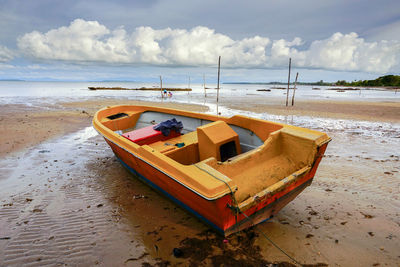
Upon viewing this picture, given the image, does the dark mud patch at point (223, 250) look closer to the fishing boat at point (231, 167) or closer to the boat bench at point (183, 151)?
the fishing boat at point (231, 167)

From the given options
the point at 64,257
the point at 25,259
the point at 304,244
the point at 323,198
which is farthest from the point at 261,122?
the point at 25,259

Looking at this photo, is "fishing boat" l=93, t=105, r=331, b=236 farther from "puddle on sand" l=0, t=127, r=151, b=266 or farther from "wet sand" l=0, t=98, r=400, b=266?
"puddle on sand" l=0, t=127, r=151, b=266

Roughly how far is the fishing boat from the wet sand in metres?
0.39

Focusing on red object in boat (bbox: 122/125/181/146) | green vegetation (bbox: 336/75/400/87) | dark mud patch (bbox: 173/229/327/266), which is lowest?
dark mud patch (bbox: 173/229/327/266)

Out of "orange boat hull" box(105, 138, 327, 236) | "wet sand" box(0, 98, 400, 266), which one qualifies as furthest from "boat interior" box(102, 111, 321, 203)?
"wet sand" box(0, 98, 400, 266)

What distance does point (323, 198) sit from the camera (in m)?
4.14

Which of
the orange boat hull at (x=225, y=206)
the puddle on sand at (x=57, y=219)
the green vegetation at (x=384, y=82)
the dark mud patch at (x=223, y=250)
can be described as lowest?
the puddle on sand at (x=57, y=219)

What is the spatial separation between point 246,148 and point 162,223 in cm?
264

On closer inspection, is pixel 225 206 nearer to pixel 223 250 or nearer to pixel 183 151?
pixel 223 250

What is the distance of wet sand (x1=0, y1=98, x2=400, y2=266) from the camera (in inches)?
109

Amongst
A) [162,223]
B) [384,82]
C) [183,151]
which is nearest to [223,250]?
[162,223]

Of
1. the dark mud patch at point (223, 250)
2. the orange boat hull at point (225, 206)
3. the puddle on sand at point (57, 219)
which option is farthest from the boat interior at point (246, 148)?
the puddle on sand at point (57, 219)

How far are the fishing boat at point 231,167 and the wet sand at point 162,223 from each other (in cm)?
39

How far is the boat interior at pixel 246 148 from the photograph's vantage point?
331 cm
